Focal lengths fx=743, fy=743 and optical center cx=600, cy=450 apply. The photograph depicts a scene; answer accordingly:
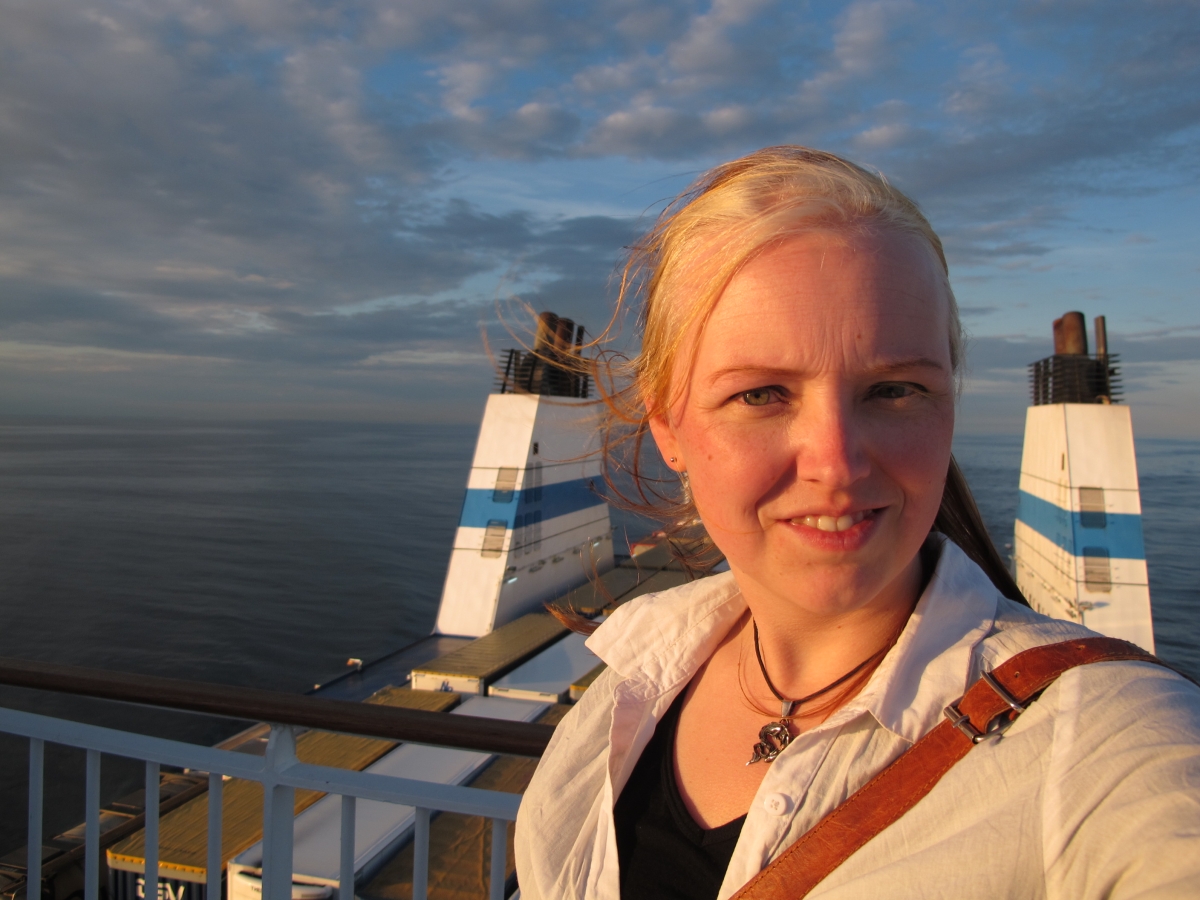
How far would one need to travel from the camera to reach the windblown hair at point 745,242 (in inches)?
42.5

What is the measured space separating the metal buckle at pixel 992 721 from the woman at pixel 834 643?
2cm

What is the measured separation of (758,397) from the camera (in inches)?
42.5

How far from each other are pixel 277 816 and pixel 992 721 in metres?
1.96

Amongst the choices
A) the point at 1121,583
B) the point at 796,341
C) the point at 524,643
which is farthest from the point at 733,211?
the point at 1121,583

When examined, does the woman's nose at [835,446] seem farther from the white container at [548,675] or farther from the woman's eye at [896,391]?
the white container at [548,675]

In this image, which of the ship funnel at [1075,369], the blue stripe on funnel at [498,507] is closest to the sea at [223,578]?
the blue stripe on funnel at [498,507]

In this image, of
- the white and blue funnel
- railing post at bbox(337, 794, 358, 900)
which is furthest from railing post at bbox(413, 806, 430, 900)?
the white and blue funnel

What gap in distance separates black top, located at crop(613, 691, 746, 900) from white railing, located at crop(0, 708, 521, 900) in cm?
74

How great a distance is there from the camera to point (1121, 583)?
14391 mm

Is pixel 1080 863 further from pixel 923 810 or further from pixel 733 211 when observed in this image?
pixel 733 211

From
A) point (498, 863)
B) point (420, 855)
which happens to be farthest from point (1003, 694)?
point (420, 855)

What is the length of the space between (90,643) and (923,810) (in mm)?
24496

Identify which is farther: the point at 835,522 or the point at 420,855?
the point at 420,855

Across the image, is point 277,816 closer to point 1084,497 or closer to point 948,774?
point 948,774
